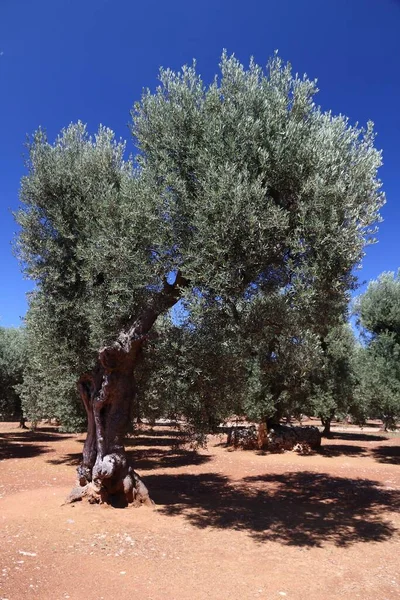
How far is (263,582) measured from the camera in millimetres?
6652

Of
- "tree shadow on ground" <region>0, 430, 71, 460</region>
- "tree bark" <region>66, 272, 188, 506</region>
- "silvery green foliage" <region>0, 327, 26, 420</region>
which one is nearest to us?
"tree bark" <region>66, 272, 188, 506</region>

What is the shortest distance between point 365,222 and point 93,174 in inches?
257

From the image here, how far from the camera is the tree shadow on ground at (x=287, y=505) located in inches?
372

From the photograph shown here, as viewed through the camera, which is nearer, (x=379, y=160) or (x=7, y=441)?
(x=379, y=160)

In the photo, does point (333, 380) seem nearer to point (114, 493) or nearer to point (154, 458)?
point (154, 458)

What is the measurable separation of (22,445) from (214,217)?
22.3 meters

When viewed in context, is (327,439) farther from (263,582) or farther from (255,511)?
(263,582)

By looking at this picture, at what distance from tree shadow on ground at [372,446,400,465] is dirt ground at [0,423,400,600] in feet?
15.4

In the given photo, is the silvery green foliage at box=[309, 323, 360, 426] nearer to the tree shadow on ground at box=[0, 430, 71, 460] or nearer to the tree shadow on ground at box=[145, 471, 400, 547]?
the tree shadow on ground at box=[145, 471, 400, 547]

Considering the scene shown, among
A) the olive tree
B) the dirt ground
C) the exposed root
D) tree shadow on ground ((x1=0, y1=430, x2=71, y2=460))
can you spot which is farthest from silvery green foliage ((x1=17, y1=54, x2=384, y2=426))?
tree shadow on ground ((x1=0, y1=430, x2=71, y2=460))

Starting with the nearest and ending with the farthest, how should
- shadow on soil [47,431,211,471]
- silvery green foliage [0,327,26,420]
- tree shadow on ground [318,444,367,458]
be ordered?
shadow on soil [47,431,211,471]
tree shadow on ground [318,444,367,458]
silvery green foliage [0,327,26,420]

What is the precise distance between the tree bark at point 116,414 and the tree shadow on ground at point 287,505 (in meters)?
1.18

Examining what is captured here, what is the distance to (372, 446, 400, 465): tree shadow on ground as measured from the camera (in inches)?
814

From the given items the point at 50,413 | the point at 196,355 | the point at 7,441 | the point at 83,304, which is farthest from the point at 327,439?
the point at 83,304
